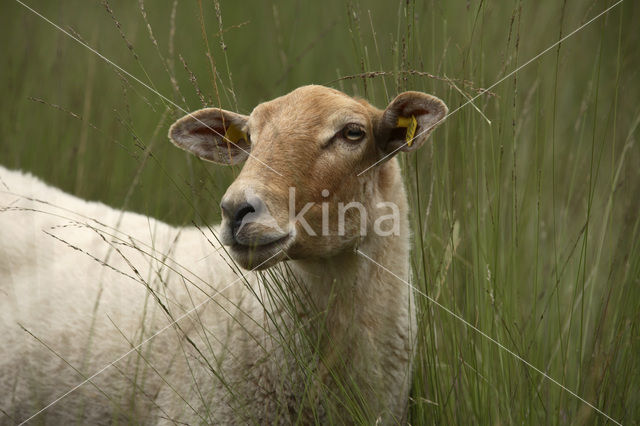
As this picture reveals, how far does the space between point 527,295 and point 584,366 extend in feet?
4.93

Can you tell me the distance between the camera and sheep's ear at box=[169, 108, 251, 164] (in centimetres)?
325

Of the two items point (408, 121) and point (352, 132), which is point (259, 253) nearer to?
point (352, 132)

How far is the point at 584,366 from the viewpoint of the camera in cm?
287

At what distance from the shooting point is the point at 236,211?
2488 millimetres

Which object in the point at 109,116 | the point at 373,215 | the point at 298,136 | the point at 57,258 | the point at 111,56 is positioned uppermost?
the point at 111,56

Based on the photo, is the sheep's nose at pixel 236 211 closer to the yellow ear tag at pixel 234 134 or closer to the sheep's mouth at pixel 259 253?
the sheep's mouth at pixel 259 253

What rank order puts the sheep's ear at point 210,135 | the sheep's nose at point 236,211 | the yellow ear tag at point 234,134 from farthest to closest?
the yellow ear tag at point 234,134 → the sheep's ear at point 210,135 → the sheep's nose at point 236,211

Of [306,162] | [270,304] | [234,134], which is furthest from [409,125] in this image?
[270,304]

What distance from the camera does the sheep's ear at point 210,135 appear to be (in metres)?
3.25

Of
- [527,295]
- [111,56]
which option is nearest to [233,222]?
[527,295]

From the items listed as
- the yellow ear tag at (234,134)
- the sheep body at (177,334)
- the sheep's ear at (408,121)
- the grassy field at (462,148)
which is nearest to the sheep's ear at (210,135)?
the yellow ear tag at (234,134)

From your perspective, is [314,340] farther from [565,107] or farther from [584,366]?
[565,107]

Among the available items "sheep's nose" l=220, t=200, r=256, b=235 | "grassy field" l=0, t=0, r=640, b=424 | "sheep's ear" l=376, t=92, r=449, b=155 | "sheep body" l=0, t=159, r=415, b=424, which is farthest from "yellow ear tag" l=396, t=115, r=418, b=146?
"sheep's nose" l=220, t=200, r=256, b=235

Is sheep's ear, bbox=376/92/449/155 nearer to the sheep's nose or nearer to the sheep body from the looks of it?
the sheep body
